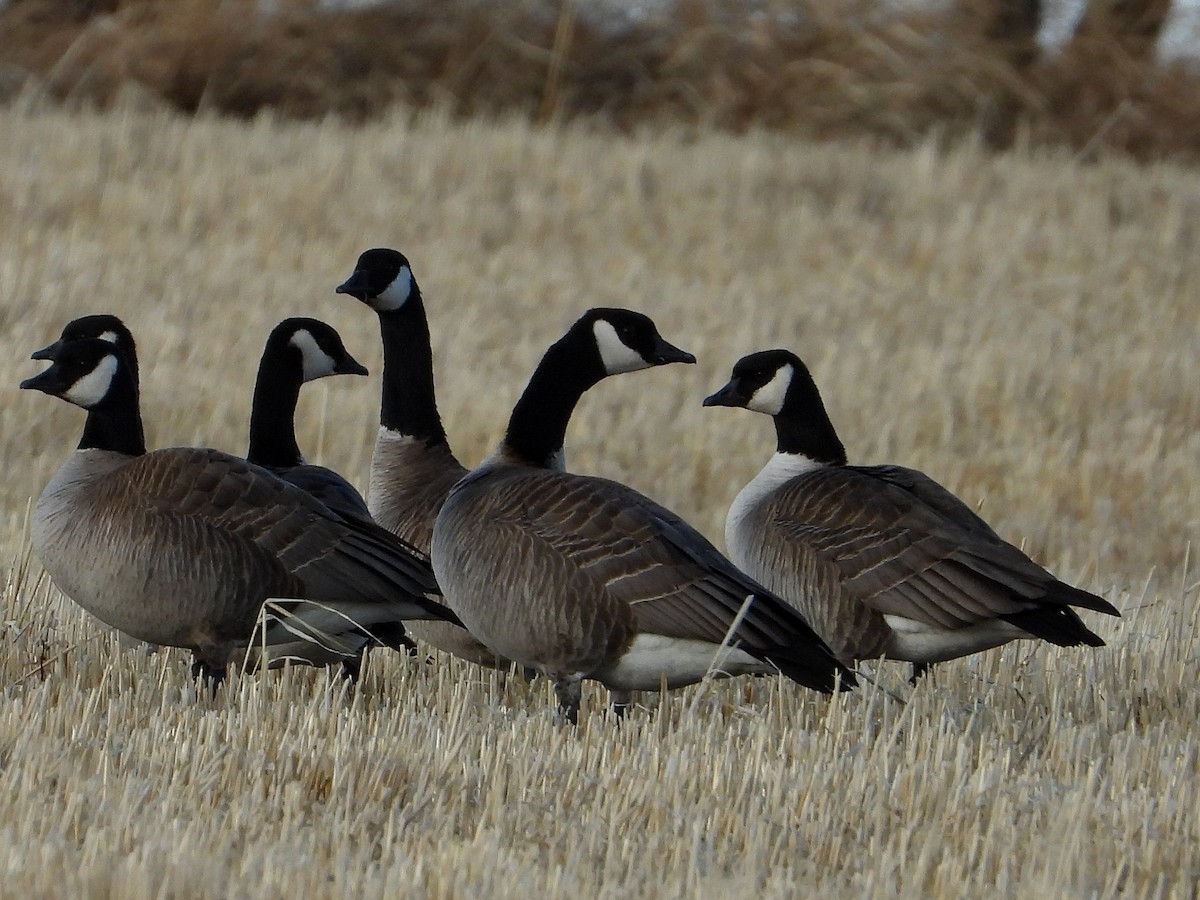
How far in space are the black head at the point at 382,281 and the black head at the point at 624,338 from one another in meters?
0.97

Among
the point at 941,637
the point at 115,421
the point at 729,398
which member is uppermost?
the point at 729,398

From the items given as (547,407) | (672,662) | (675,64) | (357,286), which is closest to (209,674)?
(547,407)

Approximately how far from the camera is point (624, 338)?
262 inches

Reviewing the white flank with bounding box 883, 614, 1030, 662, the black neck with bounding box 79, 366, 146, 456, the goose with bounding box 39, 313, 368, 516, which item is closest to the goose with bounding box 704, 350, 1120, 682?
the white flank with bounding box 883, 614, 1030, 662

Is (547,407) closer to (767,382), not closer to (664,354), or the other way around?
(664,354)

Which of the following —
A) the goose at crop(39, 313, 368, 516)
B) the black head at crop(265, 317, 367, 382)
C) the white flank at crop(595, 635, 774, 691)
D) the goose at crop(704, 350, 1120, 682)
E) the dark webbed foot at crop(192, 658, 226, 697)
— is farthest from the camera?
the black head at crop(265, 317, 367, 382)

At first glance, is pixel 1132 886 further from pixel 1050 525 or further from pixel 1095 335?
pixel 1095 335

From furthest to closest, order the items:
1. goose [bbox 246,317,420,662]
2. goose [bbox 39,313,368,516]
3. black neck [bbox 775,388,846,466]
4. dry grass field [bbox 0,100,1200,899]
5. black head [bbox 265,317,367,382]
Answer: black head [bbox 265,317,367,382], black neck [bbox 775,388,846,466], goose [bbox 246,317,420,662], goose [bbox 39,313,368,516], dry grass field [bbox 0,100,1200,899]

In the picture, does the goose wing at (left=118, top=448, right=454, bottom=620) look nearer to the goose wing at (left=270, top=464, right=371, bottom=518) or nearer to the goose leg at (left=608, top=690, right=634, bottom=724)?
A: the goose wing at (left=270, top=464, right=371, bottom=518)

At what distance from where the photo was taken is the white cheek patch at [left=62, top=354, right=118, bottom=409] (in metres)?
6.29

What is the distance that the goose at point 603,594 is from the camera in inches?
221

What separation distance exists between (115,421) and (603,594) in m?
1.90

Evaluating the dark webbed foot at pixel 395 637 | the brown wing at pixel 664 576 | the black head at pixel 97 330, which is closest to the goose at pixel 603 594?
the brown wing at pixel 664 576

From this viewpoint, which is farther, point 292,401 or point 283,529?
point 292,401
